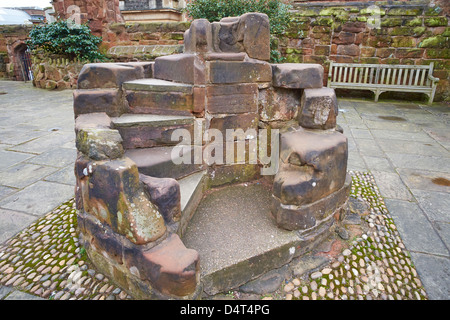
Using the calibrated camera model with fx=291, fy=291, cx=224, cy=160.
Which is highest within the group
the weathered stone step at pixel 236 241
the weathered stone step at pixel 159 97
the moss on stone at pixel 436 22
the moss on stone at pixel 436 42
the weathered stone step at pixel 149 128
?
the moss on stone at pixel 436 22

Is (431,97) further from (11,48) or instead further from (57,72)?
(11,48)

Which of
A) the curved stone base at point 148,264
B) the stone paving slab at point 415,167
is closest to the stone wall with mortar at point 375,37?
the stone paving slab at point 415,167

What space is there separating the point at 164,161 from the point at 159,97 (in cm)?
64

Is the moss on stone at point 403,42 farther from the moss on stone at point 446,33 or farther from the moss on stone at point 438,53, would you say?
the moss on stone at point 446,33

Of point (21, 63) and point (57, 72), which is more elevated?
point (21, 63)

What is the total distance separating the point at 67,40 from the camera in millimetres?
8641

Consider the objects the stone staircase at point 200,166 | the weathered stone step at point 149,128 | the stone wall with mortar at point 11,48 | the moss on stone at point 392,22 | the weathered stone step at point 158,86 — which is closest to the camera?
the stone staircase at point 200,166

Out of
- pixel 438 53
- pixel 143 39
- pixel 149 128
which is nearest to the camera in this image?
pixel 149 128

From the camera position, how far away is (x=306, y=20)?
831 cm

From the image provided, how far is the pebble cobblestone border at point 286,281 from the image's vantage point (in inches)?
73.2

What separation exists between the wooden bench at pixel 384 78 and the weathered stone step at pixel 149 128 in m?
6.89

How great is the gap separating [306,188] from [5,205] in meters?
2.89

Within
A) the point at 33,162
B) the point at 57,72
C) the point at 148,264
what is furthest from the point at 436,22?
the point at 57,72

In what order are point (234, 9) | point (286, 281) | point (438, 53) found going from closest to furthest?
point (286, 281) < point (234, 9) < point (438, 53)
